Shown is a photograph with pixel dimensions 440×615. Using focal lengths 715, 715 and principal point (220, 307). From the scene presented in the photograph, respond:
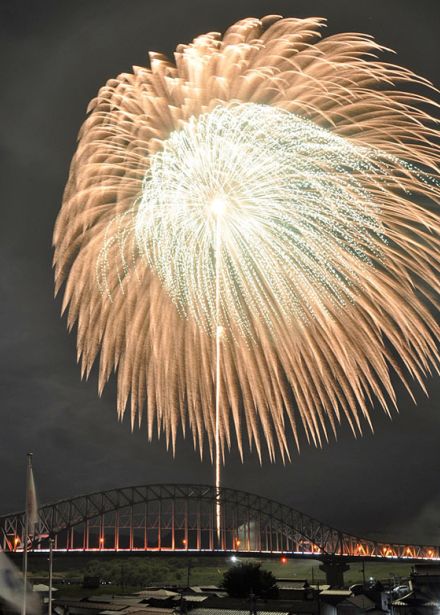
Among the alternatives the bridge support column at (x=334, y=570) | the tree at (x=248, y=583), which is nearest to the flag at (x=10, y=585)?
the tree at (x=248, y=583)

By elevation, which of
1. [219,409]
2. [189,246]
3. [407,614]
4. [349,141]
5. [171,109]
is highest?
[171,109]

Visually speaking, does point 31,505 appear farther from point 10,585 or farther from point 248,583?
point 248,583

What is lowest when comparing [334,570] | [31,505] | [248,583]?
[334,570]

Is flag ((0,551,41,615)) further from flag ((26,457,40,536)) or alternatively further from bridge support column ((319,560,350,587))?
bridge support column ((319,560,350,587))

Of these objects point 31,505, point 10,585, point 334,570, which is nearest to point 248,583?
point 31,505

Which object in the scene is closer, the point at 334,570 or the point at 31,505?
the point at 31,505

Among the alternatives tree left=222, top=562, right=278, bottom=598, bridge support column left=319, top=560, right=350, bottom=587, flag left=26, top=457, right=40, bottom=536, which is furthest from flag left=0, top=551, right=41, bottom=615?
bridge support column left=319, top=560, right=350, bottom=587

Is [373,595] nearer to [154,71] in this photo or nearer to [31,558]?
[154,71]

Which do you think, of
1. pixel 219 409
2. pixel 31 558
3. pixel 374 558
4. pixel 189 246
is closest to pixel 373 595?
pixel 219 409
